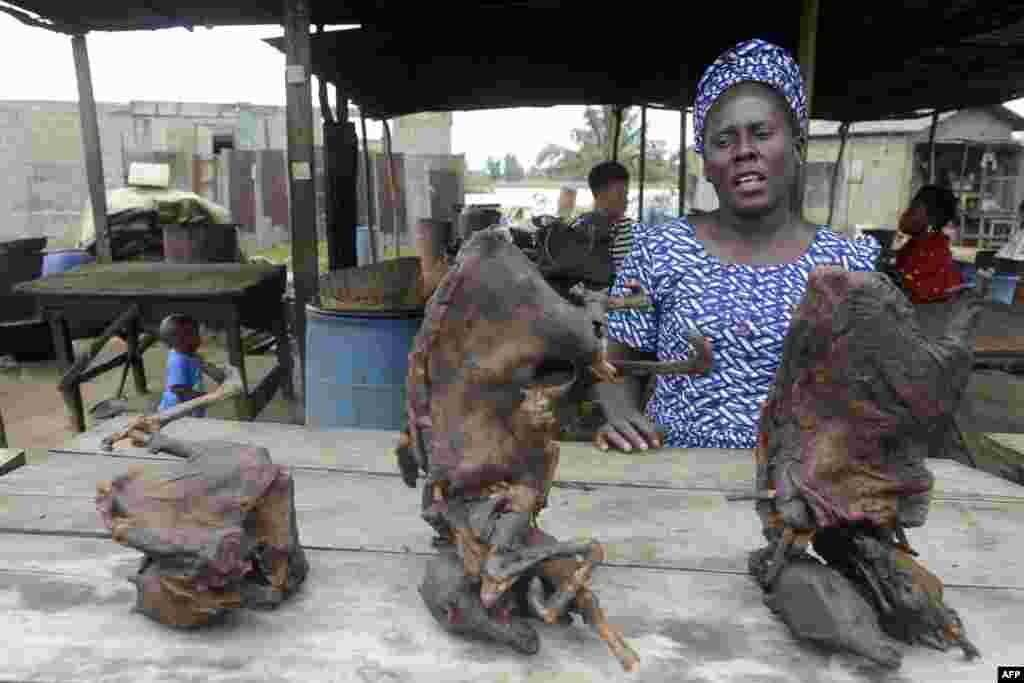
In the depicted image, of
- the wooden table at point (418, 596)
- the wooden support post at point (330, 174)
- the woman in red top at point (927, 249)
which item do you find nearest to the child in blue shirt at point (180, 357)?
the wooden table at point (418, 596)

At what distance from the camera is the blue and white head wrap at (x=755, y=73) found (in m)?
1.75

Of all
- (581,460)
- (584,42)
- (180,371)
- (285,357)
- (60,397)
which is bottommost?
(60,397)

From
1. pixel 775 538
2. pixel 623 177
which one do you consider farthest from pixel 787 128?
pixel 623 177

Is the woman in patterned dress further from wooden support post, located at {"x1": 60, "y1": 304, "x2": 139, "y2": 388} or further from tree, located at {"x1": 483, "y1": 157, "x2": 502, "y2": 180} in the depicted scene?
tree, located at {"x1": 483, "y1": 157, "x2": 502, "y2": 180}

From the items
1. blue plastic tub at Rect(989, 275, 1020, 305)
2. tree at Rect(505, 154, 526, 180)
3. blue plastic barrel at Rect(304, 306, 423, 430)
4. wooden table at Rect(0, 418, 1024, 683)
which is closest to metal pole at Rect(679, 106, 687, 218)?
blue plastic tub at Rect(989, 275, 1020, 305)

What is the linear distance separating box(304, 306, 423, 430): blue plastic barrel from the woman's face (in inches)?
85.2

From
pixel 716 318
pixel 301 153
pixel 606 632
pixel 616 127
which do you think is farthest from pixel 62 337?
pixel 616 127

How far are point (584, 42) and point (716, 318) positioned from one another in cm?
425

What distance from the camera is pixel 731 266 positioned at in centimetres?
194

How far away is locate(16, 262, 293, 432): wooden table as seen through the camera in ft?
13.7

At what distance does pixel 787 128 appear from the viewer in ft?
5.82

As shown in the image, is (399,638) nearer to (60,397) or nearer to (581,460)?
(581,460)

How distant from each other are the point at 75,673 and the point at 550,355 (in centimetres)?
73

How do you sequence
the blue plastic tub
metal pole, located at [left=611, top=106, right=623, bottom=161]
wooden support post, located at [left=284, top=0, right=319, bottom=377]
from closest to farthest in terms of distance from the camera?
wooden support post, located at [left=284, top=0, right=319, bottom=377]
the blue plastic tub
metal pole, located at [left=611, top=106, right=623, bottom=161]
